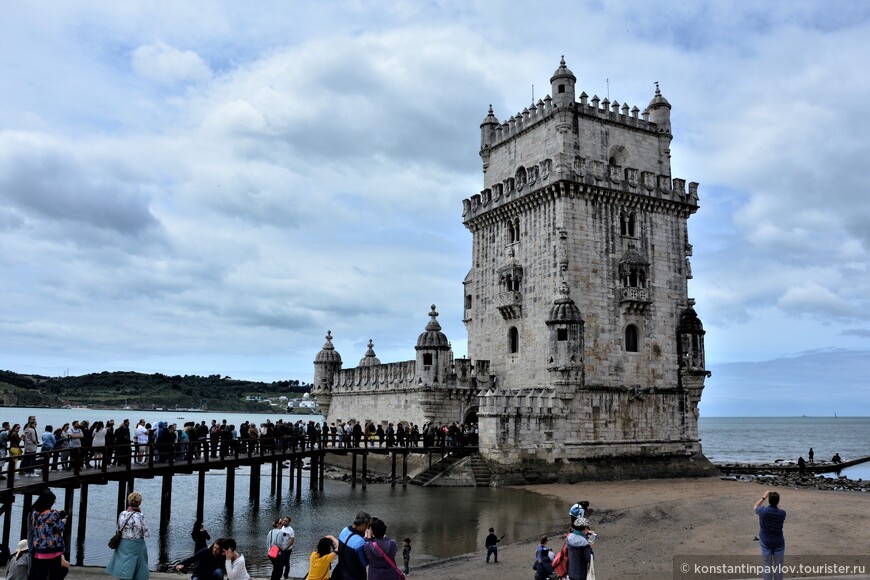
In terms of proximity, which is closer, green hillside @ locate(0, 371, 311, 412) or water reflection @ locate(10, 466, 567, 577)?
water reflection @ locate(10, 466, 567, 577)

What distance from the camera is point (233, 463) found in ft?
93.6

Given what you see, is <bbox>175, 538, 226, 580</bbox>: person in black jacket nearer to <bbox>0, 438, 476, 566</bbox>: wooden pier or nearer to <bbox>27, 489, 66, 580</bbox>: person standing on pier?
<bbox>27, 489, 66, 580</bbox>: person standing on pier

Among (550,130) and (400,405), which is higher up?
(550,130)

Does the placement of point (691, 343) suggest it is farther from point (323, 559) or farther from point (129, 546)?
point (129, 546)

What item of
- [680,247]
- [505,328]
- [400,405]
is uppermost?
[680,247]

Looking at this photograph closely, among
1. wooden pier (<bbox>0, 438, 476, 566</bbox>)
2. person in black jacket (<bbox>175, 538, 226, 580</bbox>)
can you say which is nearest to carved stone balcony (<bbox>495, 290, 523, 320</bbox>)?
wooden pier (<bbox>0, 438, 476, 566</bbox>)

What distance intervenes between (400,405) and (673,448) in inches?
612

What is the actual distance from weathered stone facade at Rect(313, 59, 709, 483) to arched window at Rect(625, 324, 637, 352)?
0.40ft

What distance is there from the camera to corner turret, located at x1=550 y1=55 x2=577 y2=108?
125ft

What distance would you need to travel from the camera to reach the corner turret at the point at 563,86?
38.2 m

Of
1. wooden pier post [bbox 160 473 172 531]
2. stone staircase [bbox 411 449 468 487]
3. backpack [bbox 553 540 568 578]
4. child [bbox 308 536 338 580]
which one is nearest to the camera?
child [bbox 308 536 338 580]

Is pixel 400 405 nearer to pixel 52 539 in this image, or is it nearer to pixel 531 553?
pixel 531 553

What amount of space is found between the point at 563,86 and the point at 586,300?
11.4 metres

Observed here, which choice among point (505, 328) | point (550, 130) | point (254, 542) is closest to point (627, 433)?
point (505, 328)
